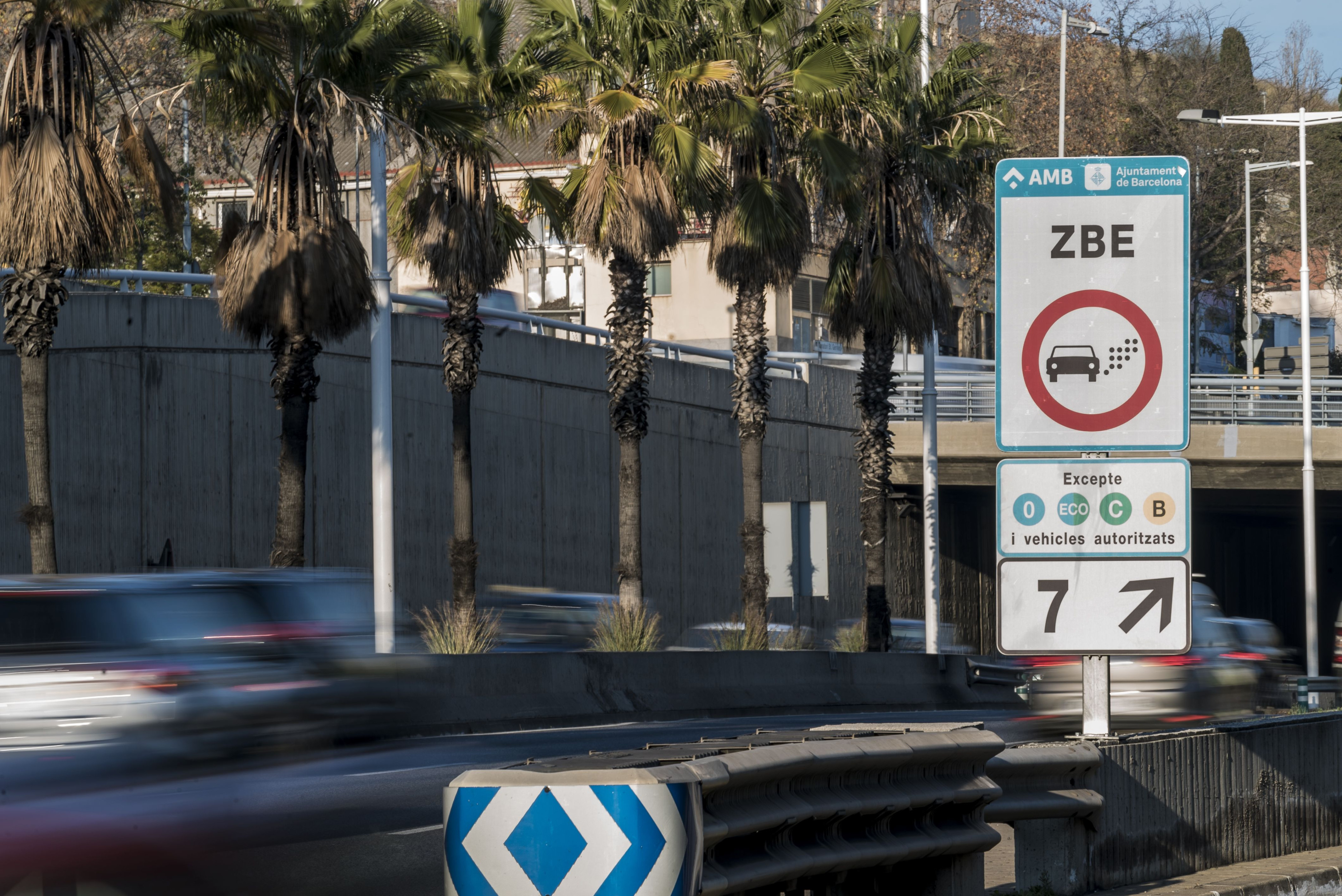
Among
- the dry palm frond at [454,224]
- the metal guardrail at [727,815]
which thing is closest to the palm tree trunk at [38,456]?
the dry palm frond at [454,224]

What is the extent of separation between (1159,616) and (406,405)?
821 inches

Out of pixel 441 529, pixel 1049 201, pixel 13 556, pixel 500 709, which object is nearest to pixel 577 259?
pixel 441 529

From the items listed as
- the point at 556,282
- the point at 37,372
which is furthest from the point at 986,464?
the point at 37,372

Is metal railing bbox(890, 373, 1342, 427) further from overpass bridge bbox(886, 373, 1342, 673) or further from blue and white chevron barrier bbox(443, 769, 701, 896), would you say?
blue and white chevron barrier bbox(443, 769, 701, 896)

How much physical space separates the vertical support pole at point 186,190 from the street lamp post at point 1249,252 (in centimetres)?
3036

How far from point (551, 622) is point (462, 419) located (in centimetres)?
340

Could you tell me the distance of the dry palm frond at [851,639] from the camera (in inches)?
1227

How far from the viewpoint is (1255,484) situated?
40.0 metres

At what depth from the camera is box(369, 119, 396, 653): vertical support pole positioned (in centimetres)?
2073

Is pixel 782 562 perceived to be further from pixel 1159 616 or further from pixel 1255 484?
pixel 1159 616

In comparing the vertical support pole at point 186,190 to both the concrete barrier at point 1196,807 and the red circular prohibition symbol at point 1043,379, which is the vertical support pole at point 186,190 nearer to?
the concrete barrier at point 1196,807

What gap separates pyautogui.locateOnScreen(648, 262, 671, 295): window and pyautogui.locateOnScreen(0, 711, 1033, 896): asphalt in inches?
1488

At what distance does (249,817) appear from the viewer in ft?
25.5

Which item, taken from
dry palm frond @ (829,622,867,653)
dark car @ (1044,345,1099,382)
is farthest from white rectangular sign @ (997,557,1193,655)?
dry palm frond @ (829,622,867,653)
